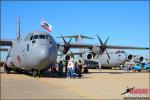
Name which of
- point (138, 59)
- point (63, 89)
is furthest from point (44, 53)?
point (138, 59)

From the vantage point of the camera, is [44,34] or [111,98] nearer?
[111,98]

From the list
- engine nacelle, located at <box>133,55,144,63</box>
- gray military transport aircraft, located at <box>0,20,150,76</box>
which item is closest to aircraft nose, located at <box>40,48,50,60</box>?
gray military transport aircraft, located at <box>0,20,150,76</box>

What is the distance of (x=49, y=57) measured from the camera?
866 inches

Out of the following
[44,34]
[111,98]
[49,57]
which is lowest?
[111,98]

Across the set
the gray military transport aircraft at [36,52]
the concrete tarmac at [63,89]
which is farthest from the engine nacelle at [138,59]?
the concrete tarmac at [63,89]

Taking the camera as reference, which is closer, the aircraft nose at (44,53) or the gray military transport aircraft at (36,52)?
the aircraft nose at (44,53)

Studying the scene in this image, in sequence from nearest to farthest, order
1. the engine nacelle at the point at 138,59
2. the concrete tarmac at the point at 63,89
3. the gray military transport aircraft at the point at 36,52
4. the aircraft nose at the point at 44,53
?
the concrete tarmac at the point at 63,89
the aircraft nose at the point at 44,53
the gray military transport aircraft at the point at 36,52
the engine nacelle at the point at 138,59

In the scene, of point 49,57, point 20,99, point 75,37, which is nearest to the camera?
point 20,99

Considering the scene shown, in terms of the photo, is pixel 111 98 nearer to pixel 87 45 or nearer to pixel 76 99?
pixel 76 99

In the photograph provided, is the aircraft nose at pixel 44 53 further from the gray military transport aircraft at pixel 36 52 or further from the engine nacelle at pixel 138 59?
the engine nacelle at pixel 138 59

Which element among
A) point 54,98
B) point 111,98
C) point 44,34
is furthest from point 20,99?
point 44,34

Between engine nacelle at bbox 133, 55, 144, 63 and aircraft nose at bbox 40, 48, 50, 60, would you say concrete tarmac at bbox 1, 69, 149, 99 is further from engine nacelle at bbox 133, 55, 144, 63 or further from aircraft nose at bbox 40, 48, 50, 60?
engine nacelle at bbox 133, 55, 144, 63

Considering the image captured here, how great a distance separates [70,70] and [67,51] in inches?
343

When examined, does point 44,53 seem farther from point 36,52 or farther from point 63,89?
point 63,89
